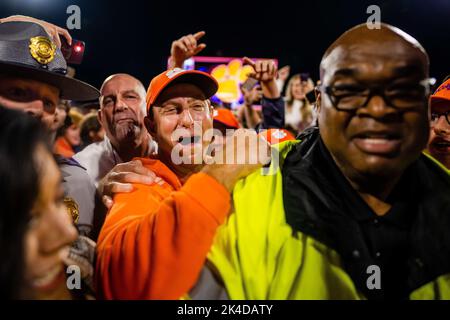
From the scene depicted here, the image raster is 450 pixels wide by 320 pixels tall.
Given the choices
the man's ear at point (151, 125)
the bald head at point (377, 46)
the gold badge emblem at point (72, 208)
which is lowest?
the gold badge emblem at point (72, 208)

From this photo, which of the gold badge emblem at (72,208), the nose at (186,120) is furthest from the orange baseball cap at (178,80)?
the gold badge emblem at (72,208)

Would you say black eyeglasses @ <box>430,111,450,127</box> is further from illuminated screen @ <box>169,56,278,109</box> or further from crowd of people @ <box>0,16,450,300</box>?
illuminated screen @ <box>169,56,278,109</box>

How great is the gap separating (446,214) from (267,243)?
586mm

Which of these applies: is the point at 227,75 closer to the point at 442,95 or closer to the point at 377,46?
the point at 442,95

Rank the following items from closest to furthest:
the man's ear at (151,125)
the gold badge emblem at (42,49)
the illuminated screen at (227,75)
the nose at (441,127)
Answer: the gold badge emblem at (42,49)
the man's ear at (151,125)
the nose at (441,127)
the illuminated screen at (227,75)

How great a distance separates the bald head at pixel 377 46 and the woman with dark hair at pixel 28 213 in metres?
0.88

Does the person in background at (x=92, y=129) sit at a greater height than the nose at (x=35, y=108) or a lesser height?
lesser

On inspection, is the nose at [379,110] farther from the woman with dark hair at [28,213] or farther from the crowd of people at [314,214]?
the woman with dark hair at [28,213]

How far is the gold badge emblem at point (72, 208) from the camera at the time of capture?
209cm

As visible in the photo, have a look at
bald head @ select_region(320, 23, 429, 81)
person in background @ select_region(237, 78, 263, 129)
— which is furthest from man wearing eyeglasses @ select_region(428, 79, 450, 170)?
person in background @ select_region(237, 78, 263, 129)

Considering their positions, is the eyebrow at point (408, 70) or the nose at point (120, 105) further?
the nose at point (120, 105)

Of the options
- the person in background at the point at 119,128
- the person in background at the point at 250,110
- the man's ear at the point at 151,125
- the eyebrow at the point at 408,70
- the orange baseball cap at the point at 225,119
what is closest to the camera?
the eyebrow at the point at 408,70

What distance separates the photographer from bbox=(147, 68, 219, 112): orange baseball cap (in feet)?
7.37
